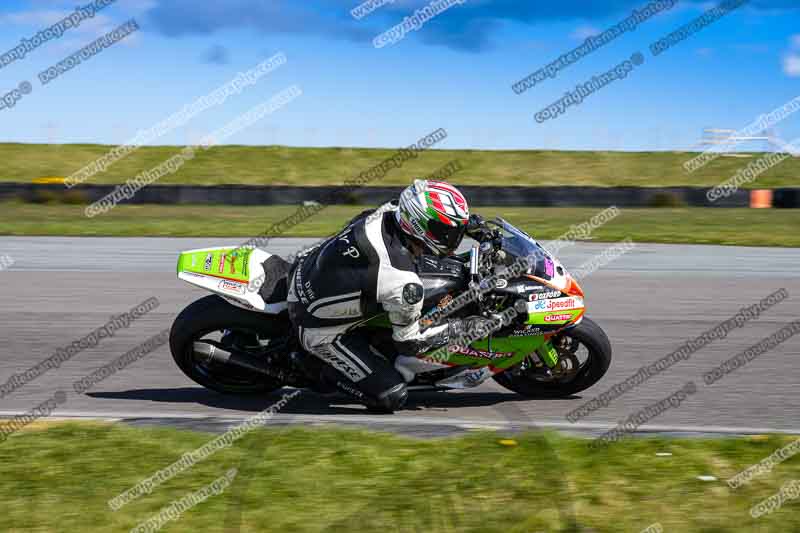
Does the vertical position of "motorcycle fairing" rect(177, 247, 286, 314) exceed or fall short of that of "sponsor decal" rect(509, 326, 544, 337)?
it exceeds it

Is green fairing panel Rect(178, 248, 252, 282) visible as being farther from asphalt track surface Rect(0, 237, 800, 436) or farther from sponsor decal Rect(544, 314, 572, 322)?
sponsor decal Rect(544, 314, 572, 322)

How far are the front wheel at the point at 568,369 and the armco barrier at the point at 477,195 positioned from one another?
58.3 ft

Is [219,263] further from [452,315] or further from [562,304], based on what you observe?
[562,304]

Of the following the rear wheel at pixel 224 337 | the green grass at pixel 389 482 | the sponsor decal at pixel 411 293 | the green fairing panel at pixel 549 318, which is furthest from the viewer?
the rear wheel at pixel 224 337

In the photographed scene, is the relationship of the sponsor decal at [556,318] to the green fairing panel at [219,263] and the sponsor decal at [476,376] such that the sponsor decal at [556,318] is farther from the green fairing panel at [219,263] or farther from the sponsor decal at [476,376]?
the green fairing panel at [219,263]

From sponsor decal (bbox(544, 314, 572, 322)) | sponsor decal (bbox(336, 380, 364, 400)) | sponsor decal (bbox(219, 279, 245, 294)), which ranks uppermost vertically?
sponsor decal (bbox(219, 279, 245, 294))

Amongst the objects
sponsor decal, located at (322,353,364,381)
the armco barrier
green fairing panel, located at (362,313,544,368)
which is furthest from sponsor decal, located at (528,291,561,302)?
the armco barrier

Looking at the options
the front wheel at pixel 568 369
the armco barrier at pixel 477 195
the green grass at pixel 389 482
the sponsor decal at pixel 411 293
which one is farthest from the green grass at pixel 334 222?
the green grass at pixel 389 482

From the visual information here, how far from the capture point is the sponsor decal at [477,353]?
6285 millimetres

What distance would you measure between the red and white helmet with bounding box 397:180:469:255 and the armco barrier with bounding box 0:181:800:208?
18.4 m

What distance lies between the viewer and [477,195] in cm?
2450

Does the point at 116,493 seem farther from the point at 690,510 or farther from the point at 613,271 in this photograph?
the point at 613,271

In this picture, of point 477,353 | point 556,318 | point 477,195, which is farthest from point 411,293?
point 477,195

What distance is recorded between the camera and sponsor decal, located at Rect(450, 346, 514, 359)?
629cm
